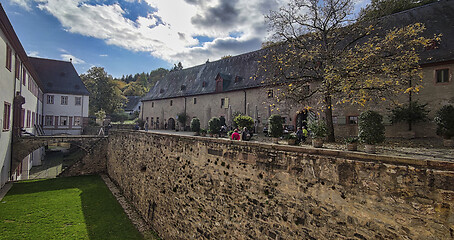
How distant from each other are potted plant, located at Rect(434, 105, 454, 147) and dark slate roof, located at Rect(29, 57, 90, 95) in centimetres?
→ 3856

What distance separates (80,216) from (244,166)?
10.6 meters

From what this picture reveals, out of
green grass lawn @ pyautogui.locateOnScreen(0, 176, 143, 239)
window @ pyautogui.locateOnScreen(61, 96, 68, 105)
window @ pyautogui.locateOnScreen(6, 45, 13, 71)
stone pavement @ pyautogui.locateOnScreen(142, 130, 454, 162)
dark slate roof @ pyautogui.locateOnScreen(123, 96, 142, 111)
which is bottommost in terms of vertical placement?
green grass lawn @ pyautogui.locateOnScreen(0, 176, 143, 239)

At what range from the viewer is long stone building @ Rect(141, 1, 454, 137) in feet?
46.6

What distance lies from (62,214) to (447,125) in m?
20.0

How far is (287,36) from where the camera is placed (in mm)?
14125

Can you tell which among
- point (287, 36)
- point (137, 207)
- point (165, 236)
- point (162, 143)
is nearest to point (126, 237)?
point (165, 236)

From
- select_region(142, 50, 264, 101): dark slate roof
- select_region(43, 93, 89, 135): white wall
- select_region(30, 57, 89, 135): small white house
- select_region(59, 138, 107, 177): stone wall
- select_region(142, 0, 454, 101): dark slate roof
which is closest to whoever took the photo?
select_region(142, 0, 454, 101): dark slate roof

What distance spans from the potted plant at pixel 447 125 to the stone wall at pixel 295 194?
32.6 ft

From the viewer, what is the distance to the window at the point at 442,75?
549 inches

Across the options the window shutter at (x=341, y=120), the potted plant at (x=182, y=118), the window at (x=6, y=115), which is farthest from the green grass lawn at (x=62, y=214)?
the window shutter at (x=341, y=120)

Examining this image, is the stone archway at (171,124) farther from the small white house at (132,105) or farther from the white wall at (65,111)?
the small white house at (132,105)

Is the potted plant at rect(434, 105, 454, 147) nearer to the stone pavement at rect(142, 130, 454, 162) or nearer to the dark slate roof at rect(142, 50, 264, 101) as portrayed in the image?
the stone pavement at rect(142, 130, 454, 162)

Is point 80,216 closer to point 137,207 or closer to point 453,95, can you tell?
point 137,207

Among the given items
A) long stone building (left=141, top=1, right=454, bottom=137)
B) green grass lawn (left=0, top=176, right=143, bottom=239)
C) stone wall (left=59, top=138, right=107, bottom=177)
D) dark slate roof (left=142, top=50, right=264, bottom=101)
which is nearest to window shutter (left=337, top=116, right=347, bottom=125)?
long stone building (left=141, top=1, right=454, bottom=137)
